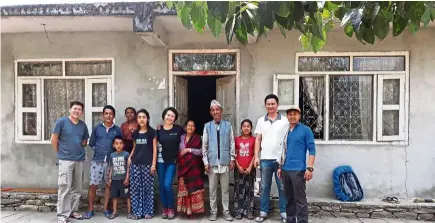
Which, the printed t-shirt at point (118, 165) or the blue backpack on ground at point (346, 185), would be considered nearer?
the printed t-shirt at point (118, 165)

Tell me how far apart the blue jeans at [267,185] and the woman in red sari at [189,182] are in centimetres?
89

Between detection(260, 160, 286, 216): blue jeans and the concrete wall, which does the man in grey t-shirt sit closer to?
the concrete wall

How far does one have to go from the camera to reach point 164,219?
17.0 feet

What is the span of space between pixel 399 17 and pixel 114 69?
516 cm

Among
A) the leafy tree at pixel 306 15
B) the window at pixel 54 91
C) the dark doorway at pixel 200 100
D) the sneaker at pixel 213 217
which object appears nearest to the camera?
the leafy tree at pixel 306 15

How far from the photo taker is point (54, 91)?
20.5 ft

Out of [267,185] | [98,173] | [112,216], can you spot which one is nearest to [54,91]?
[98,173]

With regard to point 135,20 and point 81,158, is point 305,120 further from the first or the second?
point 81,158

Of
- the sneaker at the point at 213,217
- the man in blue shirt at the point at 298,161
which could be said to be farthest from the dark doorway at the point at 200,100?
the man in blue shirt at the point at 298,161

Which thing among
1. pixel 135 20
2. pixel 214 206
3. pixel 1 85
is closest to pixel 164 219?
pixel 214 206

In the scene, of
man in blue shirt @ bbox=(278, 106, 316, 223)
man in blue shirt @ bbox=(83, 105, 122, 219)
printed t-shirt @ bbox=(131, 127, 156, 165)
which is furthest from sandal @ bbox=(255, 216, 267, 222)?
man in blue shirt @ bbox=(83, 105, 122, 219)

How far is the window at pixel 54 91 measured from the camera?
20.0ft

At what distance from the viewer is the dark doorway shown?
8406 millimetres

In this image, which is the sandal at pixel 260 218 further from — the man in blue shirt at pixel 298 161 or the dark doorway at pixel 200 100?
the dark doorway at pixel 200 100
